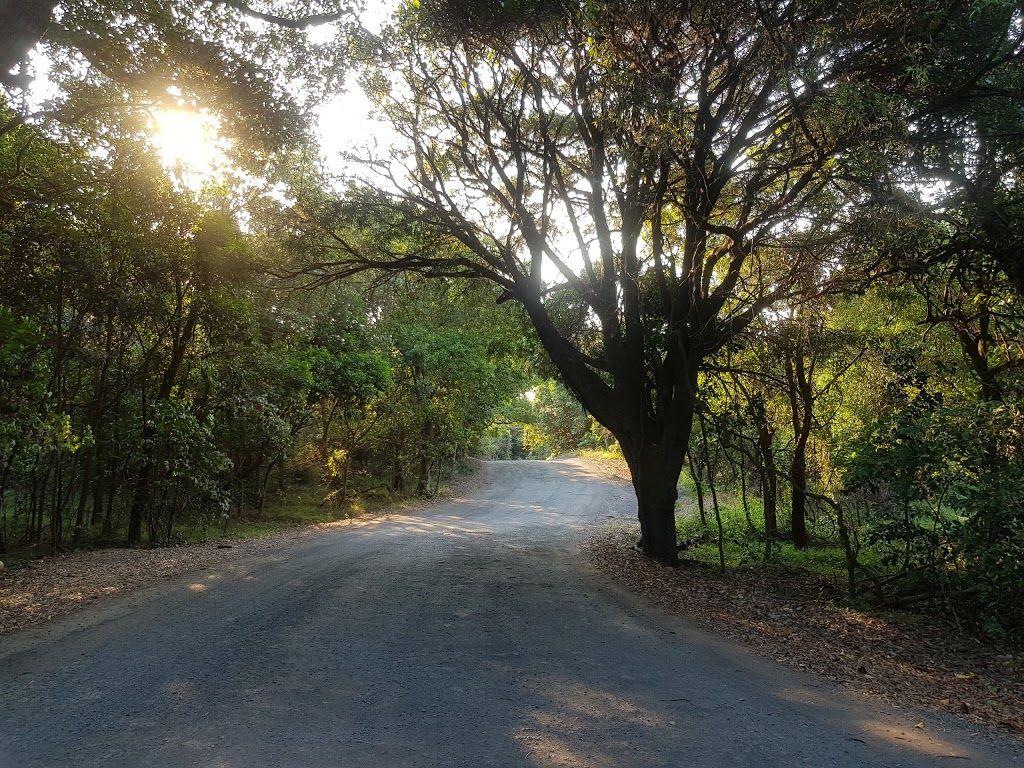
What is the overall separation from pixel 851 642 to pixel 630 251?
22.2 ft

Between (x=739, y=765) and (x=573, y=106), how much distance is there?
8.58 metres

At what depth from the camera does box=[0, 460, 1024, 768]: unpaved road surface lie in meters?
3.68

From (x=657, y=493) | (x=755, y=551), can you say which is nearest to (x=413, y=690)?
(x=657, y=493)

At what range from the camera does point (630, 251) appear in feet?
35.2

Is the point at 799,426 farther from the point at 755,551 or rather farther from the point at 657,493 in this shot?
the point at 657,493

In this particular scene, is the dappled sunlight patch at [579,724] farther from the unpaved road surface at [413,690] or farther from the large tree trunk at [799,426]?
the large tree trunk at [799,426]

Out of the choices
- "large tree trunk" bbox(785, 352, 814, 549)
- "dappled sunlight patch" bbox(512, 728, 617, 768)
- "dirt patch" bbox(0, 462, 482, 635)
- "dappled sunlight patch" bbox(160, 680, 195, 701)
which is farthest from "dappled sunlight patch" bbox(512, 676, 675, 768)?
"large tree trunk" bbox(785, 352, 814, 549)

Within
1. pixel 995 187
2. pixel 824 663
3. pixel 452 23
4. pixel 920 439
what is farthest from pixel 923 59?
pixel 824 663

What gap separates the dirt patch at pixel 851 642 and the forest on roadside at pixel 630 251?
2.01 feet

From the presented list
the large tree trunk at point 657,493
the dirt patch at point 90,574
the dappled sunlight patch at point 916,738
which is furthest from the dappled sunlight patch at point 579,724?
the large tree trunk at point 657,493

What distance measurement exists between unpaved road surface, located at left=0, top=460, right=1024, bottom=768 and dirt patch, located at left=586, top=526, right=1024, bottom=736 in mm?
444

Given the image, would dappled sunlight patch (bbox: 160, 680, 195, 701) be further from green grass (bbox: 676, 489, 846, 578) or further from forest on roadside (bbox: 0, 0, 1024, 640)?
green grass (bbox: 676, 489, 846, 578)

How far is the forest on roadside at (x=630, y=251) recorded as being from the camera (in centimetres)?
686

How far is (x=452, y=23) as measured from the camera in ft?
26.6
